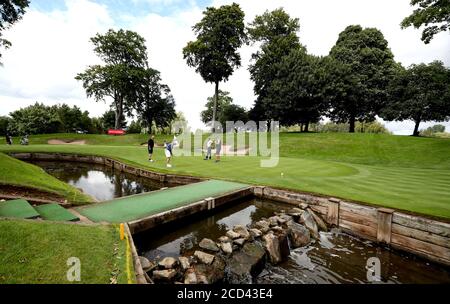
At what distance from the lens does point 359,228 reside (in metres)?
7.93

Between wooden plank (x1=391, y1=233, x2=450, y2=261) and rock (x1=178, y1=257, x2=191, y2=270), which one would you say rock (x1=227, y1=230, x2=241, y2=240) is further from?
wooden plank (x1=391, y1=233, x2=450, y2=261)

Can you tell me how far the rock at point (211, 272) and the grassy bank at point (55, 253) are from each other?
1603 millimetres

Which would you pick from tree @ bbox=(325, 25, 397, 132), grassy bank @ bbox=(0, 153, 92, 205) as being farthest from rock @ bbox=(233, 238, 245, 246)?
tree @ bbox=(325, 25, 397, 132)

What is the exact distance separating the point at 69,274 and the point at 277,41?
45484 millimetres

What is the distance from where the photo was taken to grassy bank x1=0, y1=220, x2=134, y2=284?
3.66 m

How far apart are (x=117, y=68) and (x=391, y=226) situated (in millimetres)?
50996

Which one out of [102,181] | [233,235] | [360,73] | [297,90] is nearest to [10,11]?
[102,181]

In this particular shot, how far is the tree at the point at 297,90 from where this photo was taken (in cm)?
3481

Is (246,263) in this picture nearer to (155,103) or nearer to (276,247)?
(276,247)

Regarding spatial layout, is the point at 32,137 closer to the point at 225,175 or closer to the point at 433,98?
the point at 225,175

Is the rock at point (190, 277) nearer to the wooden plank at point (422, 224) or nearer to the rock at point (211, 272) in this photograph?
the rock at point (211, 272)

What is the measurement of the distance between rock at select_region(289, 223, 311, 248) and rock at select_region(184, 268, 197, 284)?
370 centimetres

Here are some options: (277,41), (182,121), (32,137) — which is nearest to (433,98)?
(277,41)
